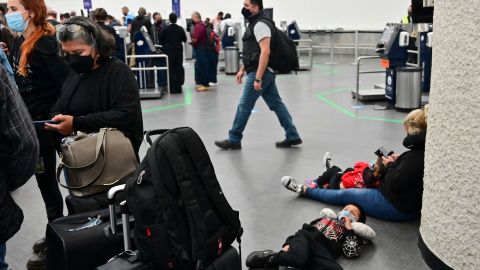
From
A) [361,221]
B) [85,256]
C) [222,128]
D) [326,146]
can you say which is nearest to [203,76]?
[222,128]

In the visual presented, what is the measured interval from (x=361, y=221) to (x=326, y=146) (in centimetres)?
227

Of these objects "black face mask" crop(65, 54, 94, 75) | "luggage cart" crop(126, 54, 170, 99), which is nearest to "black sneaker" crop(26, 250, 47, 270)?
"black face mask" crop(65, 54, 94, 75)

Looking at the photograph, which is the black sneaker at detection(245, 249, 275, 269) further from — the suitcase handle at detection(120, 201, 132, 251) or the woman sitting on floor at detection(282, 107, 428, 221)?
the woman sitting on floor at detection(282, 107, 428, 221)

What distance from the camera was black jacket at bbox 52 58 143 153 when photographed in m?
2.62

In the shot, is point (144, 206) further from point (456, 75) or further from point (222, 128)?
point (222, 128)

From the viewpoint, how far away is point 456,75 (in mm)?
1813

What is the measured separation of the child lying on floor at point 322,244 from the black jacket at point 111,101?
104 centimetres

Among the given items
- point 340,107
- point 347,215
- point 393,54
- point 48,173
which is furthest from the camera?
point 340,107

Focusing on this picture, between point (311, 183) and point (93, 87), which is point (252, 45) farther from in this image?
point (93, 87)

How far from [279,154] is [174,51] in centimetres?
548

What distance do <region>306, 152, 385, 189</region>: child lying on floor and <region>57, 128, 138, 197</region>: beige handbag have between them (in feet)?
6.26

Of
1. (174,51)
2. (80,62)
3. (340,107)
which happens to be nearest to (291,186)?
(80,62)

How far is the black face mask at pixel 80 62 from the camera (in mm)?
2613

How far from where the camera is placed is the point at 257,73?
Answer: 5246mm
